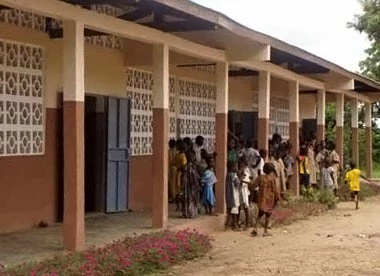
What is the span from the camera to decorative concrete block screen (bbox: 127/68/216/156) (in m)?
14.1

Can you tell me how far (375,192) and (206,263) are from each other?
12.9 metres

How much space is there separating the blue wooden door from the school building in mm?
19

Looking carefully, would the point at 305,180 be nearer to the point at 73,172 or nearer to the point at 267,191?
the point at 267,191

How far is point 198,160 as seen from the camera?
43.8ft

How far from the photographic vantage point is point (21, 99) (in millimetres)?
10703

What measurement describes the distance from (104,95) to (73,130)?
3.98 m

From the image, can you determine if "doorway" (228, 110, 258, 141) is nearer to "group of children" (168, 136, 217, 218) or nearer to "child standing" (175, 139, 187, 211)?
"group of children" (168, 136, 217, 218)

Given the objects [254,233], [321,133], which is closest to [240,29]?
[254,233]

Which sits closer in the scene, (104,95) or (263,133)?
(104,95)

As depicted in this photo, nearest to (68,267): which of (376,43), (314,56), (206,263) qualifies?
(206,263)

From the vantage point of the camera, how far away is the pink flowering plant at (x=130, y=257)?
7770 mm

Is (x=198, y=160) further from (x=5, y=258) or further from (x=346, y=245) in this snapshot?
(x=5, y=258)

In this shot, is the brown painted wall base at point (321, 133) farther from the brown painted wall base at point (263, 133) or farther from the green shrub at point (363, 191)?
the brown painted wall base at point (263, 133)

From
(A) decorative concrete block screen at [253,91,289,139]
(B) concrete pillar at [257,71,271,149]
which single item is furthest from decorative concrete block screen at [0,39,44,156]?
(A) decorative concrete block screen at [253,91,289,139]
